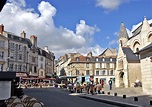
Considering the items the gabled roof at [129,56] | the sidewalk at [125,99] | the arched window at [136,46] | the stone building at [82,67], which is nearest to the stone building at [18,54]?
the stone building at [82,67]

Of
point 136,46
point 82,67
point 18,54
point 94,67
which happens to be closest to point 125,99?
point 136,46

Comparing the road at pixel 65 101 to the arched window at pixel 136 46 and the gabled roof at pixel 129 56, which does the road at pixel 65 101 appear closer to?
the gabled roof at pixel 129 56

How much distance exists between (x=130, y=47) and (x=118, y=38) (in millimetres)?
8881

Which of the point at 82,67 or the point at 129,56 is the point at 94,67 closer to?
the point at 82,67

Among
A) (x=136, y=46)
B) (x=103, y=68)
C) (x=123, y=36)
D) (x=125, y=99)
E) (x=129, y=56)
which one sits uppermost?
(x=123, y=36)

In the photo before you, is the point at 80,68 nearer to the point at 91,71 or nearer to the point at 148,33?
the point at 91,71

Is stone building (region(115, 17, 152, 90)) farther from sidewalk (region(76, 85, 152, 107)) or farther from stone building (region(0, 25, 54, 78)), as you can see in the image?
stone building (region(0, 25, 54, 78))

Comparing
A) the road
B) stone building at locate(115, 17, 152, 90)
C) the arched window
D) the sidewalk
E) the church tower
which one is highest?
the church tower

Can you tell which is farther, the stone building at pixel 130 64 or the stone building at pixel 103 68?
the stone building at pixel 103 68

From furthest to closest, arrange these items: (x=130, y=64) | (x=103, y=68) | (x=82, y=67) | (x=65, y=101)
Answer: (x=82, y=67)
(x=103, y=68)
(x=130, y=64)
(x=65, y=101)

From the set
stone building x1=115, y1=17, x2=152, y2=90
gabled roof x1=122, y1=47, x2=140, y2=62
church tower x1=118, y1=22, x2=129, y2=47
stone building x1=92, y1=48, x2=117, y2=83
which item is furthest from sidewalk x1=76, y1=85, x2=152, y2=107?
stone building x1=92, y1=48, x2=117, y2=83

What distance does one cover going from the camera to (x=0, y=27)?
50.4m

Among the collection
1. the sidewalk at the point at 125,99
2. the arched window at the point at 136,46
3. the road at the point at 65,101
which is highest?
the arched window at the point at 136,46

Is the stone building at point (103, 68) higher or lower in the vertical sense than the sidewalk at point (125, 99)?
higher
